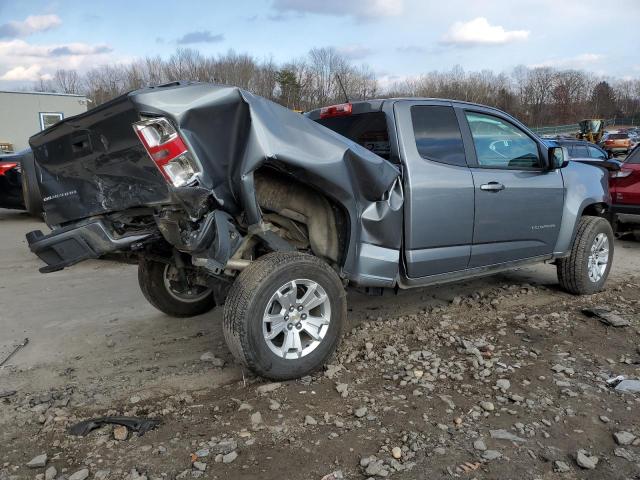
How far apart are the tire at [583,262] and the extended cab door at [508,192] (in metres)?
0.41

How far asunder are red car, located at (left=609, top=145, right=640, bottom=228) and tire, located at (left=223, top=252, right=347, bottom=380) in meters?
6.38

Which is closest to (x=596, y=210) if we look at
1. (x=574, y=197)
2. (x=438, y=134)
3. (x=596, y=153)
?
(x=574, y=197)

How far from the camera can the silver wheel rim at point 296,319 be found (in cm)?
339

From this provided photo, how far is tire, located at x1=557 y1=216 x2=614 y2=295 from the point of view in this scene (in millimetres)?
5508

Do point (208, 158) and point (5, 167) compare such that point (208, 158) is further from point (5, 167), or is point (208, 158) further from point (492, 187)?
point (5, 167)

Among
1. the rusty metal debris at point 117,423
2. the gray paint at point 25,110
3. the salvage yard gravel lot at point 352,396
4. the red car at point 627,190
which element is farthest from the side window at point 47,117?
the rusty metal debris at point 117,423

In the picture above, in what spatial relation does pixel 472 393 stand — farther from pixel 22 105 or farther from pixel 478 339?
pixel 22 105

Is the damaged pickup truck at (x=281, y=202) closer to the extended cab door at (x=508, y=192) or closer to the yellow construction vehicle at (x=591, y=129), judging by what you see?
the extended cab door at (x=508, y=192)

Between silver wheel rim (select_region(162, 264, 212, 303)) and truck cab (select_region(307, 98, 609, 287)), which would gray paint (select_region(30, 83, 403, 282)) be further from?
silver wheel rim (select_region(162, 264, 212, 303))

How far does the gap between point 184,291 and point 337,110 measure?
2119 mm

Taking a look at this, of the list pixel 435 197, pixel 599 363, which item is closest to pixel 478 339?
pixel 599 363

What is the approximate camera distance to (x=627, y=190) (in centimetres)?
816

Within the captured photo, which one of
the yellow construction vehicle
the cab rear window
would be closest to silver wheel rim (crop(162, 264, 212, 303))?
the cab rear window

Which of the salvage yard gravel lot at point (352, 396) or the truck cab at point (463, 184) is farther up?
the truck cab at point (463, 184)
